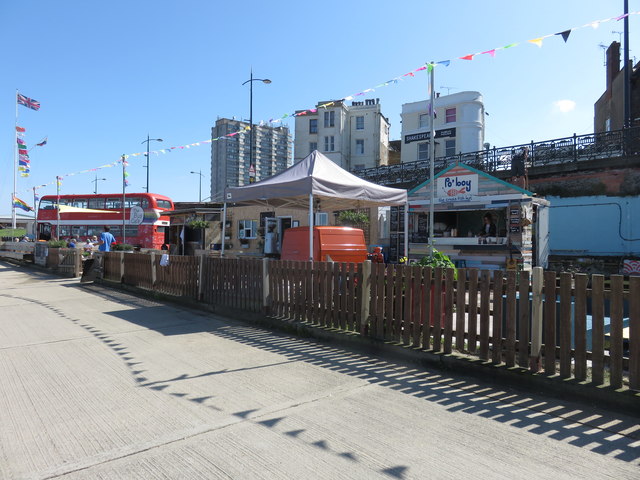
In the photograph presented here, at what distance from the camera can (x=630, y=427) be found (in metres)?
3.31

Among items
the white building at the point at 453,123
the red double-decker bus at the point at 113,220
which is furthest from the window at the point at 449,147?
the red double-decker bus at the point at 113,220

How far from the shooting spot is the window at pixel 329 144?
51.8m

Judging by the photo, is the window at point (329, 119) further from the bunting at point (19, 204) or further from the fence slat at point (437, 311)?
the fence slat at point (437, 311)

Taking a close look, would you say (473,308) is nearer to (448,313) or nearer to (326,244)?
(448,313)

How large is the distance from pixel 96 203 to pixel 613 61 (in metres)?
38.9

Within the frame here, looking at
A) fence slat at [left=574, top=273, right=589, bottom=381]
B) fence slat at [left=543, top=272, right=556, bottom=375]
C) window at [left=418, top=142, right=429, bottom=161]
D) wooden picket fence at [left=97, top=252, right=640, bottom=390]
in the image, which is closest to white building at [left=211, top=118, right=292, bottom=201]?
window at [left=418, top=142, right=429, bottom=161]

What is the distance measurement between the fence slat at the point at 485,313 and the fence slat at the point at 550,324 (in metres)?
0.58

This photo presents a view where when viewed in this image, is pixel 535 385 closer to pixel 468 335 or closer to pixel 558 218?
pixel 468 335

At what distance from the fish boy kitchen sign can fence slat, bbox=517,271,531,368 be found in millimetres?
9688

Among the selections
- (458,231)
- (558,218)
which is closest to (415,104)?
(558,218)

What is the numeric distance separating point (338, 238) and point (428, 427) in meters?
5.41

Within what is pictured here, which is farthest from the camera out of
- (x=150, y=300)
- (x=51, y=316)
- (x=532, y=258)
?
(x=532, y=258)

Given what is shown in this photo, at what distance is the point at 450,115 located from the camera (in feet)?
126

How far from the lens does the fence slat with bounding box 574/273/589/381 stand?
12.8ft
